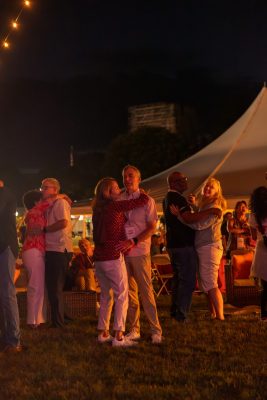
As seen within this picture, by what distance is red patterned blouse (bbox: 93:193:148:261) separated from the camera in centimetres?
625

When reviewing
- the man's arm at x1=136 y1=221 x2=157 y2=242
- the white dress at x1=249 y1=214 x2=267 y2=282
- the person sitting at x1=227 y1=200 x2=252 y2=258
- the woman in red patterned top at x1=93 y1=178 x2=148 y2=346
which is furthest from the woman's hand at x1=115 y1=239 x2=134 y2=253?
the person sitting at x1=227 y1=200 x2=252 y2=258

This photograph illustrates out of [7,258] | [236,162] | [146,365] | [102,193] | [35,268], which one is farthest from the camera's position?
[236,162]

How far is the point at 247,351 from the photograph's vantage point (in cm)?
585

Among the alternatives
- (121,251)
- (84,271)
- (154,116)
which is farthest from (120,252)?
(154,116)

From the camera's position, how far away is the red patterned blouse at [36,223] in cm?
729

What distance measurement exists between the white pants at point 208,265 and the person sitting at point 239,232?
2780 millimetres

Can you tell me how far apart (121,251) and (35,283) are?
4.95 feet

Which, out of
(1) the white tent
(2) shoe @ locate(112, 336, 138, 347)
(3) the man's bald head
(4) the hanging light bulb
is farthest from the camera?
(1) the white tent

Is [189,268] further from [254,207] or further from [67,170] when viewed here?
[67,170]

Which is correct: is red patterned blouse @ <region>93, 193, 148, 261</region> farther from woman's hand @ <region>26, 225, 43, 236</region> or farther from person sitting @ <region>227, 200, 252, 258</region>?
person sitting @ <region>227, 200, 252, 258</region>

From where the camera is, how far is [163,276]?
33.5 ft

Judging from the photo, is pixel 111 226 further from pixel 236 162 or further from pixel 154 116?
pixel 154 116

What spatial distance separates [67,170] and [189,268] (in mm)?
59095

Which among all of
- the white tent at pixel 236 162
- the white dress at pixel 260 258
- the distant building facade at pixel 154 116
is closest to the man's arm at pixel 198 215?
the white dress at pixel 260 258
